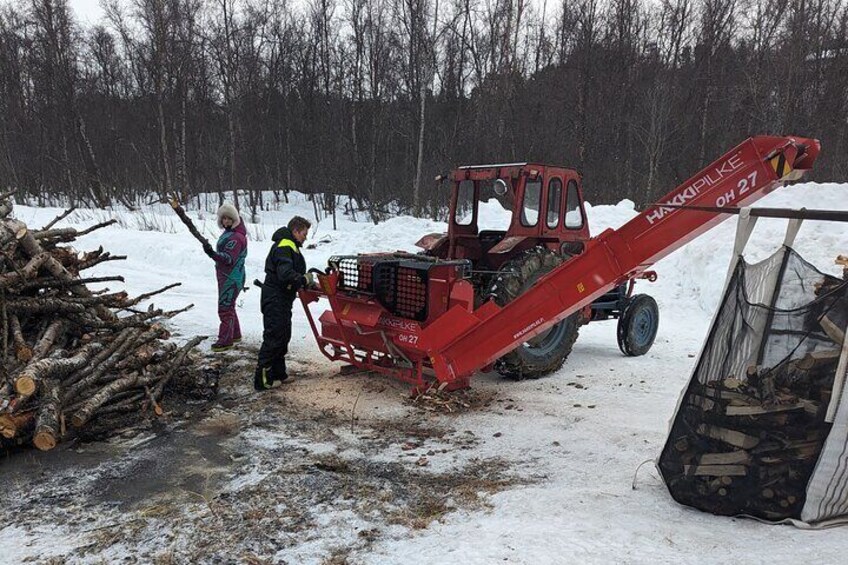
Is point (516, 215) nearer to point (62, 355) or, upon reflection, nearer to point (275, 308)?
point (275, 308)

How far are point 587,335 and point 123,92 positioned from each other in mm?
33552

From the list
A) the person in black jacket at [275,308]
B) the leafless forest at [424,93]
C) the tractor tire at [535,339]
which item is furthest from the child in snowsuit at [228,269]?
the leafless forest at [424,93]

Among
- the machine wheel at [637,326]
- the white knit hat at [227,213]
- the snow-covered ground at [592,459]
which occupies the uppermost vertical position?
the white knit hat at [227,213]

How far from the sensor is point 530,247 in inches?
276

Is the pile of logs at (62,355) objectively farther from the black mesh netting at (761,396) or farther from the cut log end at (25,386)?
the black mesh netting at (761,396)

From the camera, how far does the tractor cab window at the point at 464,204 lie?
7.61 metres

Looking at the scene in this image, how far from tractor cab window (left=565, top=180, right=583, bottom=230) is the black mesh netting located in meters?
3.85

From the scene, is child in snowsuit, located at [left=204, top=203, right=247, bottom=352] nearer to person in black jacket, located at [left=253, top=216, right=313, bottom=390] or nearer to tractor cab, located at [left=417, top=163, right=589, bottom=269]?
person in black jacket, located at [left=253, top=216, right=313, bottom=390]

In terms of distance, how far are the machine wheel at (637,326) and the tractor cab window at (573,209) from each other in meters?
1.24

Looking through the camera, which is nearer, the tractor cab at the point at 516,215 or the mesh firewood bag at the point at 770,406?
the mesh firewood bag at the point at 770,406

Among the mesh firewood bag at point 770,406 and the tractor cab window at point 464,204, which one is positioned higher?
the tractor cab window at point 464,204

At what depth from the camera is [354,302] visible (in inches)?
236

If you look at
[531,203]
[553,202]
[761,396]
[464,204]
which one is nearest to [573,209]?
[553,202]

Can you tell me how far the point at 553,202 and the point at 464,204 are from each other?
124 centimetres
